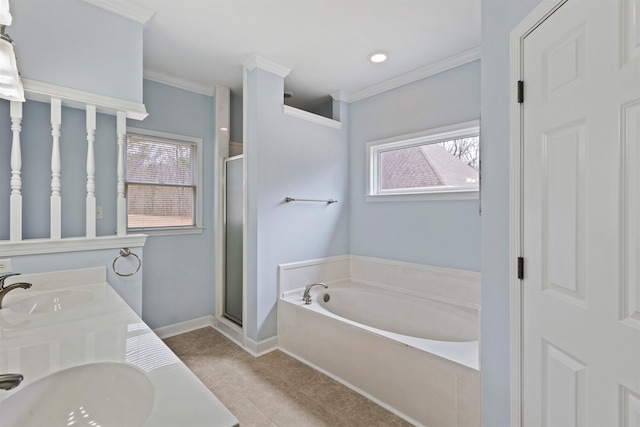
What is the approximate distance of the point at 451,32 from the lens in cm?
232

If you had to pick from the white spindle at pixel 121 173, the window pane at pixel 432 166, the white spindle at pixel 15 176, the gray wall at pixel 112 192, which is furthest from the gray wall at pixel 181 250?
the window pane at pixel 432 166

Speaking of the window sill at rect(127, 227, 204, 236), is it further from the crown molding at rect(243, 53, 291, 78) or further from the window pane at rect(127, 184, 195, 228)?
the crown molding at rect(243, 53, 291, 78)

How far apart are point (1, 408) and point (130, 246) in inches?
56.7

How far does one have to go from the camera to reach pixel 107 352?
3.25ft

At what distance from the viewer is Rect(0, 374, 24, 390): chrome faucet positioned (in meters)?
0.77

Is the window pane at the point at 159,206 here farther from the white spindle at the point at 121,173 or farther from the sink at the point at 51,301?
the sink at the point at 51,301

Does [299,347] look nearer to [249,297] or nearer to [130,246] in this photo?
[249,297]

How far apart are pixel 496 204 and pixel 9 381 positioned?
5.81ft

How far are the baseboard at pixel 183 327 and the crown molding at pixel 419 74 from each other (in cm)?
293

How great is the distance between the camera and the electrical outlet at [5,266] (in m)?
1.62

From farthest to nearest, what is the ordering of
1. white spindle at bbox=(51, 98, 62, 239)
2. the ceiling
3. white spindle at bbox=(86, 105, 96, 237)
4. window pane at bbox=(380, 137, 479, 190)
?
window pane at bbox=(380, 137, 479, 190) < the ceiling < white spindle at bbox=(86, 105, 96, 237) < white spindle at bbox=(51, 98, 62, 239)

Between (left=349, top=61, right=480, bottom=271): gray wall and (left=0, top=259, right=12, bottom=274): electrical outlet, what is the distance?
2802mm

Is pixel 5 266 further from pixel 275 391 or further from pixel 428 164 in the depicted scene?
pixel 428 164

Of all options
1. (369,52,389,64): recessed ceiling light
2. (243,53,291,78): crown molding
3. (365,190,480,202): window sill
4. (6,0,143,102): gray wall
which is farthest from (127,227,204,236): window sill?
(369,52,389,64): recessed ceiling light
